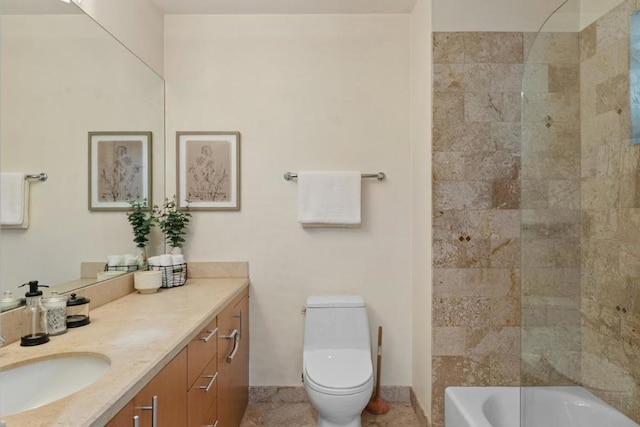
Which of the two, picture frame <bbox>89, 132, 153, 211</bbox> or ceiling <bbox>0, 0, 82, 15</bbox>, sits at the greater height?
ceiling <bbox>0, 0, 82, 15</bbox>

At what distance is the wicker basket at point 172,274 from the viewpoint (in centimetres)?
205

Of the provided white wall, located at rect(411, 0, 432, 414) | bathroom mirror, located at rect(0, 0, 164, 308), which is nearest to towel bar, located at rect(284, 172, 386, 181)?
white wall, located at rect(411, 0, 432, 414)

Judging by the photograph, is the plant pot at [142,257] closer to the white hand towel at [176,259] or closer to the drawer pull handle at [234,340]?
the white hand towel at [176,259]

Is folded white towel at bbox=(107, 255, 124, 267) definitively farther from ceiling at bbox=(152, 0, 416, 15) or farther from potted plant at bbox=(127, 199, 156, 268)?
ceiling at bbox=(152, 0, 416, 15)

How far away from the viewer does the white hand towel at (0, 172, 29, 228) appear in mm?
1174

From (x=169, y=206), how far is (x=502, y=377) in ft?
7.37

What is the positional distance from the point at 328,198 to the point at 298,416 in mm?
1371

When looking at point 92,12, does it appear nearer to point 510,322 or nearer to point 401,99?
point 401,99

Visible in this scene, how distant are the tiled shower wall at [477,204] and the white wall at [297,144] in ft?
1.33

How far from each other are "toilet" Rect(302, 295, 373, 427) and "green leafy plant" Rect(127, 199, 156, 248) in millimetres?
1062

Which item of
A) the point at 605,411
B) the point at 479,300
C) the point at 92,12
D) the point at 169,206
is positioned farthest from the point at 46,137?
the point at 605,411

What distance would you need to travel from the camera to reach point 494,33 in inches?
77.7

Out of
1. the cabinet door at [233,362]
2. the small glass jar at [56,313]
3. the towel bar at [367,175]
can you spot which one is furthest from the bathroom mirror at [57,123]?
the towel bar at [367,175]

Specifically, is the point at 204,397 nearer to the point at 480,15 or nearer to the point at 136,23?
the point at 136,23
